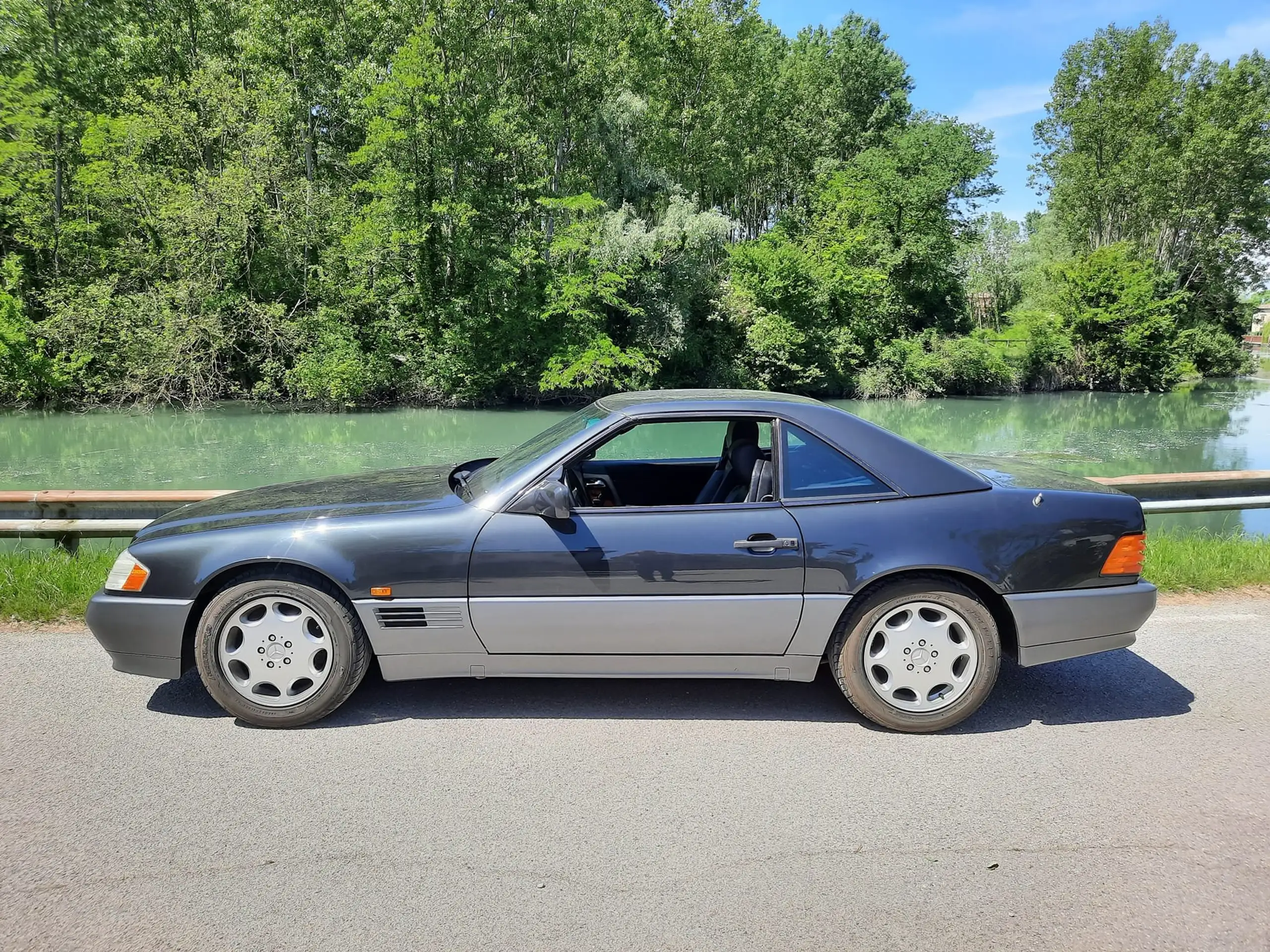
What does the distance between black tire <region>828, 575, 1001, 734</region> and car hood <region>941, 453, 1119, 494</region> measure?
2.11 feet

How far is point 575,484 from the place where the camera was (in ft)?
14.4

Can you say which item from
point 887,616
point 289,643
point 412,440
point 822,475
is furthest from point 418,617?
point 412,440

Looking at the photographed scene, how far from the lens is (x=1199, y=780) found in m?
3.54

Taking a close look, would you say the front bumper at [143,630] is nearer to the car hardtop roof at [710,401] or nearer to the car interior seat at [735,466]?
the car hardtop roof at [710,401]

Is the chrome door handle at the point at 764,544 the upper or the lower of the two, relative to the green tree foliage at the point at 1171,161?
lower

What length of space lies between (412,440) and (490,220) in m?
11.3

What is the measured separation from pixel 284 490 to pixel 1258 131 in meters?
56.0

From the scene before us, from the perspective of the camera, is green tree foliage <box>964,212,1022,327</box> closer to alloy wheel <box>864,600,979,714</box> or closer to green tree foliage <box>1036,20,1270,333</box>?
green tree foliage <box>1036,20,1270,333</box>

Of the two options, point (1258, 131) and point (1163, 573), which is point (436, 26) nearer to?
point (1163, 573)

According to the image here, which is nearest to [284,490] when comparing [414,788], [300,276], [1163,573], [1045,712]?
[414,788]

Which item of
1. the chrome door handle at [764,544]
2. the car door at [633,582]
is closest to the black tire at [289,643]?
the car door at [633,582]

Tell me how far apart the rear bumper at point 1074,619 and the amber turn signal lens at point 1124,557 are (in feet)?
0.25

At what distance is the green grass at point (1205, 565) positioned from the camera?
6348 mm

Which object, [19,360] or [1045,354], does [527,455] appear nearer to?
[19,360]
